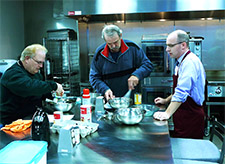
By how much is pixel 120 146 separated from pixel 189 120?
107 centimetres

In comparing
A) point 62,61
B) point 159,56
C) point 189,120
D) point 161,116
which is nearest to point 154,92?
point 159,56

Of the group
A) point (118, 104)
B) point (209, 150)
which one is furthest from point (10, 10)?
point (209, 150)

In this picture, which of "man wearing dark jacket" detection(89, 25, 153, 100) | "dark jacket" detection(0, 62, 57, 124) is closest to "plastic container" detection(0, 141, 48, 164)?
"dark jacket" detection(0, 62, 57, 124)

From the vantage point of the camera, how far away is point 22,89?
2.27m

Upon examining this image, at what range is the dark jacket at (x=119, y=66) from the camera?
294 cm

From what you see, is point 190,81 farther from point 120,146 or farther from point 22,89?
point 22,89

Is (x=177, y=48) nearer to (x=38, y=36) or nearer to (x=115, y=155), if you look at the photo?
(x=115, y=155)

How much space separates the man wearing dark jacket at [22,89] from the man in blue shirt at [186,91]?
111 cm

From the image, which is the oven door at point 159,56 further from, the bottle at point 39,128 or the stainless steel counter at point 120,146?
the bottle at point 39,128

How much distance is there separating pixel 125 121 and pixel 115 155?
523mm

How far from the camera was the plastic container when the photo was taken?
925 millimetres

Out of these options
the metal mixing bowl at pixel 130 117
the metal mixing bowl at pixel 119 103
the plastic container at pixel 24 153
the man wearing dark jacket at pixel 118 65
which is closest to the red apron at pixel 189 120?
the metal mixing bowl at pixel 119 103

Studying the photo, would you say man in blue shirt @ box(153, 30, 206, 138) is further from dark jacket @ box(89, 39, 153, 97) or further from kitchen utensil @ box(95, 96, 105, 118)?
dark jacket @ box(89, 39, 153, 97)

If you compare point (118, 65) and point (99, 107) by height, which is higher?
point (118, 65)
